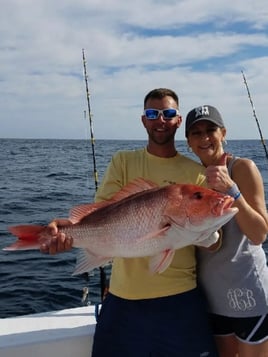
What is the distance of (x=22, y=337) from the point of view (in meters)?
3.58

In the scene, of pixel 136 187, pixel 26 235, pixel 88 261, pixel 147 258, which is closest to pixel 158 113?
pixel 136 187

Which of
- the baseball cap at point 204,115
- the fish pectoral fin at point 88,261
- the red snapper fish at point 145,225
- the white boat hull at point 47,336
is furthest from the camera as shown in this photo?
the white boat hull at point 47,336

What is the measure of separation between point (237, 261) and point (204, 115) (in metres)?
0.99

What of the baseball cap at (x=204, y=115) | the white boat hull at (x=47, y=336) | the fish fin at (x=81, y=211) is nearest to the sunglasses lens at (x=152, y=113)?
the baseball cap at (x=204, y=115)

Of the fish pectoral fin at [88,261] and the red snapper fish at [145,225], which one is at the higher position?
the red snapper fish at [145,225]

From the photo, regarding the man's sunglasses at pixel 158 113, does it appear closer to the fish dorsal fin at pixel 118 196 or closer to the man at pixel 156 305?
the man at pixel 156 305

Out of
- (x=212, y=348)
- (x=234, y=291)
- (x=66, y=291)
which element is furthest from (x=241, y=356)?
(x=66, y=291)

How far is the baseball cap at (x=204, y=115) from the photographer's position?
3.22 meters

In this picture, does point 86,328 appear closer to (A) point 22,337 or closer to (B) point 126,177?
(A) point 22,337

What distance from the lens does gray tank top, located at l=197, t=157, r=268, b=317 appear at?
3.11 m

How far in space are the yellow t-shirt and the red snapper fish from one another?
326 mm

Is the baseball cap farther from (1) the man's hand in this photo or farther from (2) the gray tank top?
(1) the man's hand

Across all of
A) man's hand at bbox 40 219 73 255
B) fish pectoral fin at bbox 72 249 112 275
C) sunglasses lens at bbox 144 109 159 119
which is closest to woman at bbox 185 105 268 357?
sunglasses lens at bbox 144 109 159 119

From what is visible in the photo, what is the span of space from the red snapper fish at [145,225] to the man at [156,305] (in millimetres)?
227
